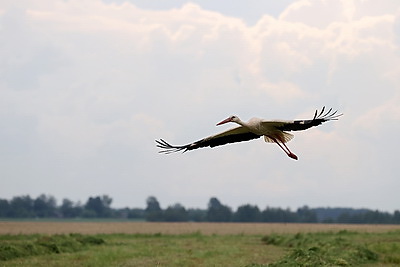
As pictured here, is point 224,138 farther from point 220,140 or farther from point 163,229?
point 163,229

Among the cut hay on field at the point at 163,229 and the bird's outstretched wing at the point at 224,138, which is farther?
the cut hay on field at the point at 163,229

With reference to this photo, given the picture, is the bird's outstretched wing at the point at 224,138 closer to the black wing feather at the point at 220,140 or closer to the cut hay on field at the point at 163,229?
the black wing feather at the point at 220,140

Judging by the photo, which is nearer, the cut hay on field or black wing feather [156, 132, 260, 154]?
black wing feather [156, 132, 260, 154]

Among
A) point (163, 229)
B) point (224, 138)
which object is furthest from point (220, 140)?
point (163, 229)

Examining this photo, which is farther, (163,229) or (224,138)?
(163,229)

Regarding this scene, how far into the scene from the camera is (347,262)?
16.1 metres

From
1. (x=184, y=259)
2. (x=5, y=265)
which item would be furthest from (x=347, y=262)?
(x=5, y=265)

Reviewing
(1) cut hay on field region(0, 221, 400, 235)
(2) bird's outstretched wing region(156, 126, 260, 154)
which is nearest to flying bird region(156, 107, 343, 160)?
A: (2) bird's outstretched wing region(156, 126, 260, 154)

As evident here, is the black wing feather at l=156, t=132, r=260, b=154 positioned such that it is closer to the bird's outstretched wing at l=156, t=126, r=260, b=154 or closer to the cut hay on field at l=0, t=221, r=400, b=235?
the bird's outstretched wing at l=156, t=126, r=260, b=154

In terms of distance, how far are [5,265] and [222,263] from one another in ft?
16.7

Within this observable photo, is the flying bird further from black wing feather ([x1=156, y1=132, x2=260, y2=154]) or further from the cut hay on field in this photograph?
the cut hay on field

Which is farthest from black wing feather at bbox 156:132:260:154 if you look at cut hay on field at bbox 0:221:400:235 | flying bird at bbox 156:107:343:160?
cut hay on field at bbox 0:221:400:235

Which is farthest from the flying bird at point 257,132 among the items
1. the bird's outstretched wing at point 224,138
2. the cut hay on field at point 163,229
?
the cut hay on field at point 163,229

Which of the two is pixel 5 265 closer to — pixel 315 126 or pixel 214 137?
pixel 214 137
